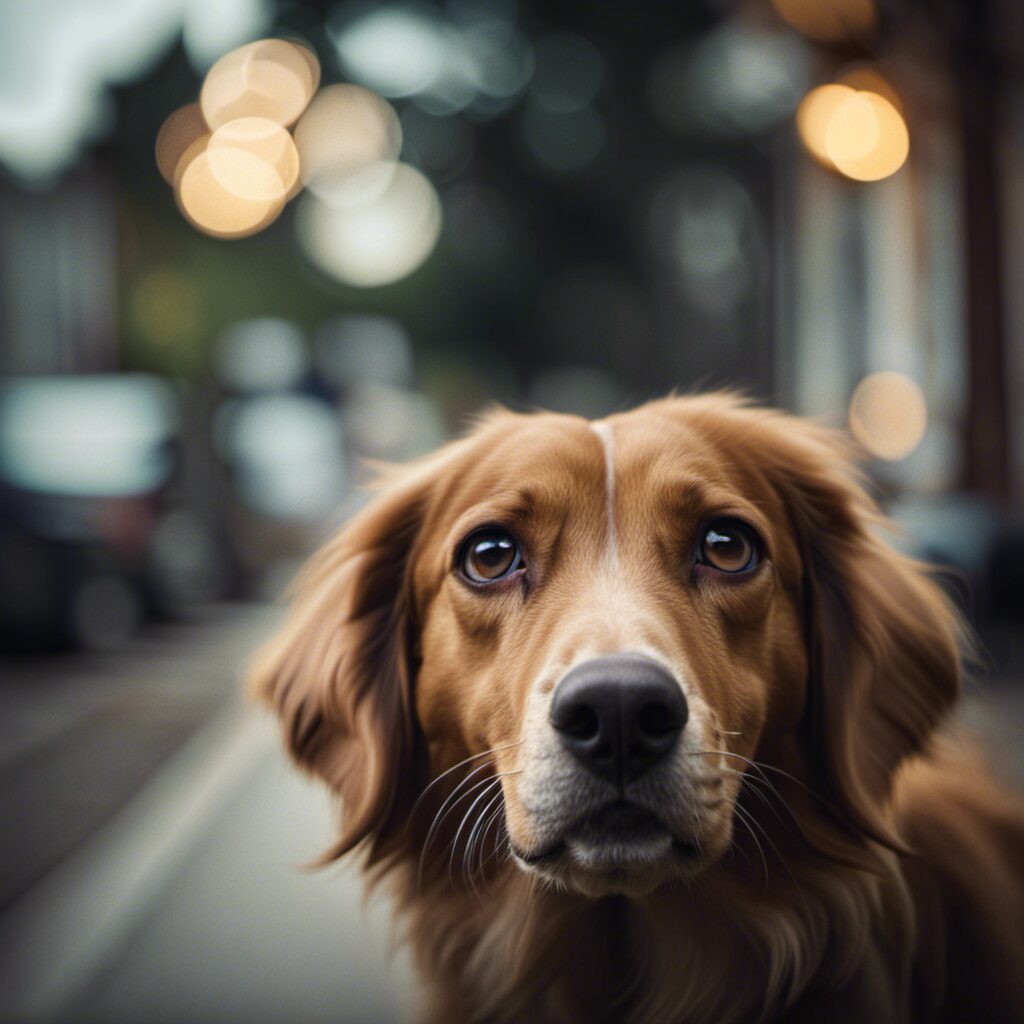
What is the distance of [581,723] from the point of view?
3.80 feet

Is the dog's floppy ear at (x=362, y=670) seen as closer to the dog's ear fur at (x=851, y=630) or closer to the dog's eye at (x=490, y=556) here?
the dog's eye at (x=490, y=556)

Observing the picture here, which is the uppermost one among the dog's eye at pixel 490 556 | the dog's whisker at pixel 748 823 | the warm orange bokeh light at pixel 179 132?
the warm orange bokeh light at pixel 179 132

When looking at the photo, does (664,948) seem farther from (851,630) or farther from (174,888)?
(174,888)

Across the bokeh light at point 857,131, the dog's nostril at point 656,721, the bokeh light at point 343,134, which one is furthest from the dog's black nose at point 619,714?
the bokeh light at point 343,134

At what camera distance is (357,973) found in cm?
260

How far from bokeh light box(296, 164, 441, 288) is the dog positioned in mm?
7671

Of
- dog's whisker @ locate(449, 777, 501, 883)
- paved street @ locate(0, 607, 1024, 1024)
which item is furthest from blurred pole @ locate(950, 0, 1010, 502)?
dog's whisker @ locate(449, 777, 501, 883)

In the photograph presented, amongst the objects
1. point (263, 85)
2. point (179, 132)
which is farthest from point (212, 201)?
point (263, 85)

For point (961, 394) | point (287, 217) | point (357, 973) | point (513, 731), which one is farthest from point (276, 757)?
point (287, 217)

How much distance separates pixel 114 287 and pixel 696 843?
9.18m

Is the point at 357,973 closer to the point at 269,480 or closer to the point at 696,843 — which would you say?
the point at 696,843

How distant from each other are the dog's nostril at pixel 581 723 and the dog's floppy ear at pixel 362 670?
21.8 inches

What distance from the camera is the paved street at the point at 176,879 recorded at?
7.98ft

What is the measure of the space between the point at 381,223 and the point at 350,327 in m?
4.32
